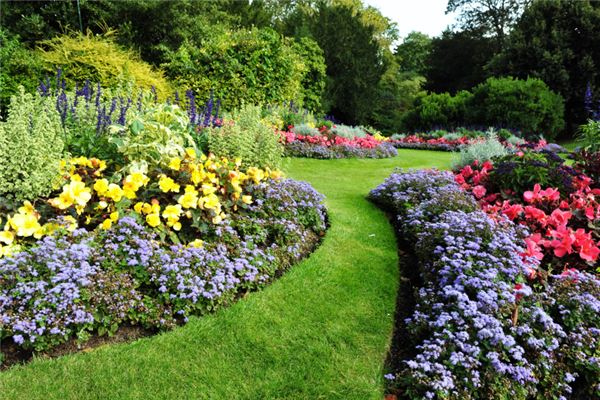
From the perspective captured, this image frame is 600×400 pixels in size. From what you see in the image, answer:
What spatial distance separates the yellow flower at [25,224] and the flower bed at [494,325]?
2.45 metres

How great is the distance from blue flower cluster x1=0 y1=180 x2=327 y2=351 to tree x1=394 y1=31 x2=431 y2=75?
1393 inches

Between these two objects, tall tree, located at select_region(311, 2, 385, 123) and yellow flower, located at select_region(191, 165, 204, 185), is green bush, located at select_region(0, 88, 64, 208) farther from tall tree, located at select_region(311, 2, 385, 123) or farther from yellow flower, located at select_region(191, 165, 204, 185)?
tall tree, located at select_region(311, 2, 385, 123)

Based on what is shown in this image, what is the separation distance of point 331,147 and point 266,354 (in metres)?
7.54

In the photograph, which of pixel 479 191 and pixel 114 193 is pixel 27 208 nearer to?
pixel 114 193

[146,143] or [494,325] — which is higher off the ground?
[146,143]

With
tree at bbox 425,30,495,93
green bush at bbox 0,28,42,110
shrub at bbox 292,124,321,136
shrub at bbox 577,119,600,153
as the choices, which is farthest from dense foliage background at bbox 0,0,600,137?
shrub at bbox 577,119,600,153

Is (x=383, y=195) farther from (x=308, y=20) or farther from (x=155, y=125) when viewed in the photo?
(x=308, y=20)

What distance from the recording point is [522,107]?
16.9 m

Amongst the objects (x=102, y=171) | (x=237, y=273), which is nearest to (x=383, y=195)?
(x=237, y=273)

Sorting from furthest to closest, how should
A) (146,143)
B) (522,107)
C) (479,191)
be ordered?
(522,107), (479,191), (146,143)

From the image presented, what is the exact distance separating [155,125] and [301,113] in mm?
8279

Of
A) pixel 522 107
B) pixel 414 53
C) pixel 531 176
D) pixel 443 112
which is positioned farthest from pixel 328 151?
pixel 414 53

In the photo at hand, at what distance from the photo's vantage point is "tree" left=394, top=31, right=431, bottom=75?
1417 inches

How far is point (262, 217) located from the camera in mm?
3957
